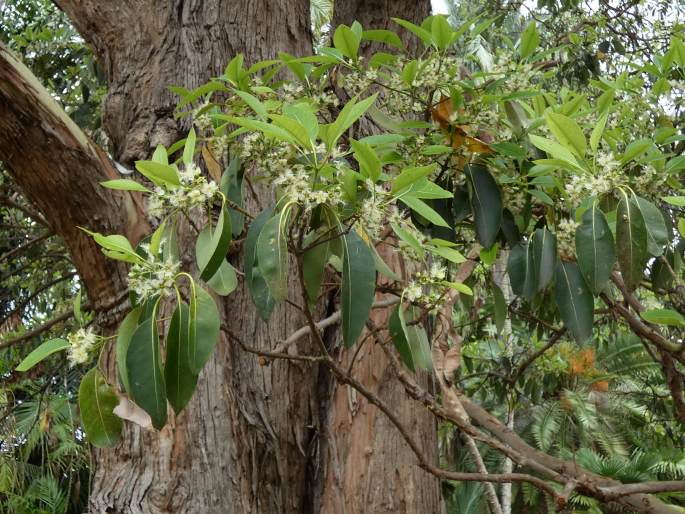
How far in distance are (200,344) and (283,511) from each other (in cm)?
109

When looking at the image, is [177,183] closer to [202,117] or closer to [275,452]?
[202,117]

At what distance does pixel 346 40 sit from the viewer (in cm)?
185

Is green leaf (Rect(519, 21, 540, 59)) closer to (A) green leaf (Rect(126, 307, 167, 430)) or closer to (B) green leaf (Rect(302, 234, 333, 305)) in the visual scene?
(B) green leaf (Rect(302, 234, 333, 305))

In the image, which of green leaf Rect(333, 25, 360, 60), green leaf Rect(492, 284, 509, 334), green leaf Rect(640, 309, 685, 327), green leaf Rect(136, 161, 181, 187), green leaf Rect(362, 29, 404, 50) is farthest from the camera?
green leaf Rect(492, 284, 509, 334)

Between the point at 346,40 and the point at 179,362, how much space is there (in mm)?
921

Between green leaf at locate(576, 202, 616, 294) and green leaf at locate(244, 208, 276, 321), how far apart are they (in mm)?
585

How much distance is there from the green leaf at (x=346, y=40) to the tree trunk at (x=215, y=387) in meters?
0.75

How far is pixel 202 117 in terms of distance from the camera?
1.85 metres

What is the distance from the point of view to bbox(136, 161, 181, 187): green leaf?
123 centimetres

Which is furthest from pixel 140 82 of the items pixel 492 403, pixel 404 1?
pixel 492 403

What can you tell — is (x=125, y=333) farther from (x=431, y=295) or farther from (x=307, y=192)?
(x=431, y=295)

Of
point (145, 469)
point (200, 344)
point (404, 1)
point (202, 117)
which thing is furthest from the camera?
point (404, 1)

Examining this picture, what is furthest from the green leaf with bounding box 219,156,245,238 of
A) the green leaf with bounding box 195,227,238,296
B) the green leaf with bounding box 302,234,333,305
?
the green leaf with bounding box 302,234,333,305

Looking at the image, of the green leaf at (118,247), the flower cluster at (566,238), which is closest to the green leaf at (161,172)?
the green leaf at (118,247)
